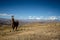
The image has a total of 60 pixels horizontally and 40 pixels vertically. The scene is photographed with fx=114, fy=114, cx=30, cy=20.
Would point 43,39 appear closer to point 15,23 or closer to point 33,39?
point 33,39

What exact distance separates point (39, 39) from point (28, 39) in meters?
1.32

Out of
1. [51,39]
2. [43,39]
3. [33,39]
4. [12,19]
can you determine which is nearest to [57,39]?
[51,39]

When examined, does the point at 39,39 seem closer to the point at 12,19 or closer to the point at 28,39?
the point at 28,39

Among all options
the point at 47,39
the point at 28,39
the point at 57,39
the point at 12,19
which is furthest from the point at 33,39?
the point at 12,19

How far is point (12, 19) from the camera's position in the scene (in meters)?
26.6

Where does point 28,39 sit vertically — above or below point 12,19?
below

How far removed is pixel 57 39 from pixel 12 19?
15271 mm

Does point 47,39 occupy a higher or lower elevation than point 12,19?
lower

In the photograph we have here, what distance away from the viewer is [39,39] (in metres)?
13.7

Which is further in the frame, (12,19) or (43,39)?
(12,19)

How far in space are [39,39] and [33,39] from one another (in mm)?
728

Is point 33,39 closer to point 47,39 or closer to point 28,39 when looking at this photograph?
point 28,39

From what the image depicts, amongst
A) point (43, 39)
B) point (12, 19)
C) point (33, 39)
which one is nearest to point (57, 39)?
point (43, 39)

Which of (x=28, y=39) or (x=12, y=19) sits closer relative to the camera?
(x=28, y=39)
